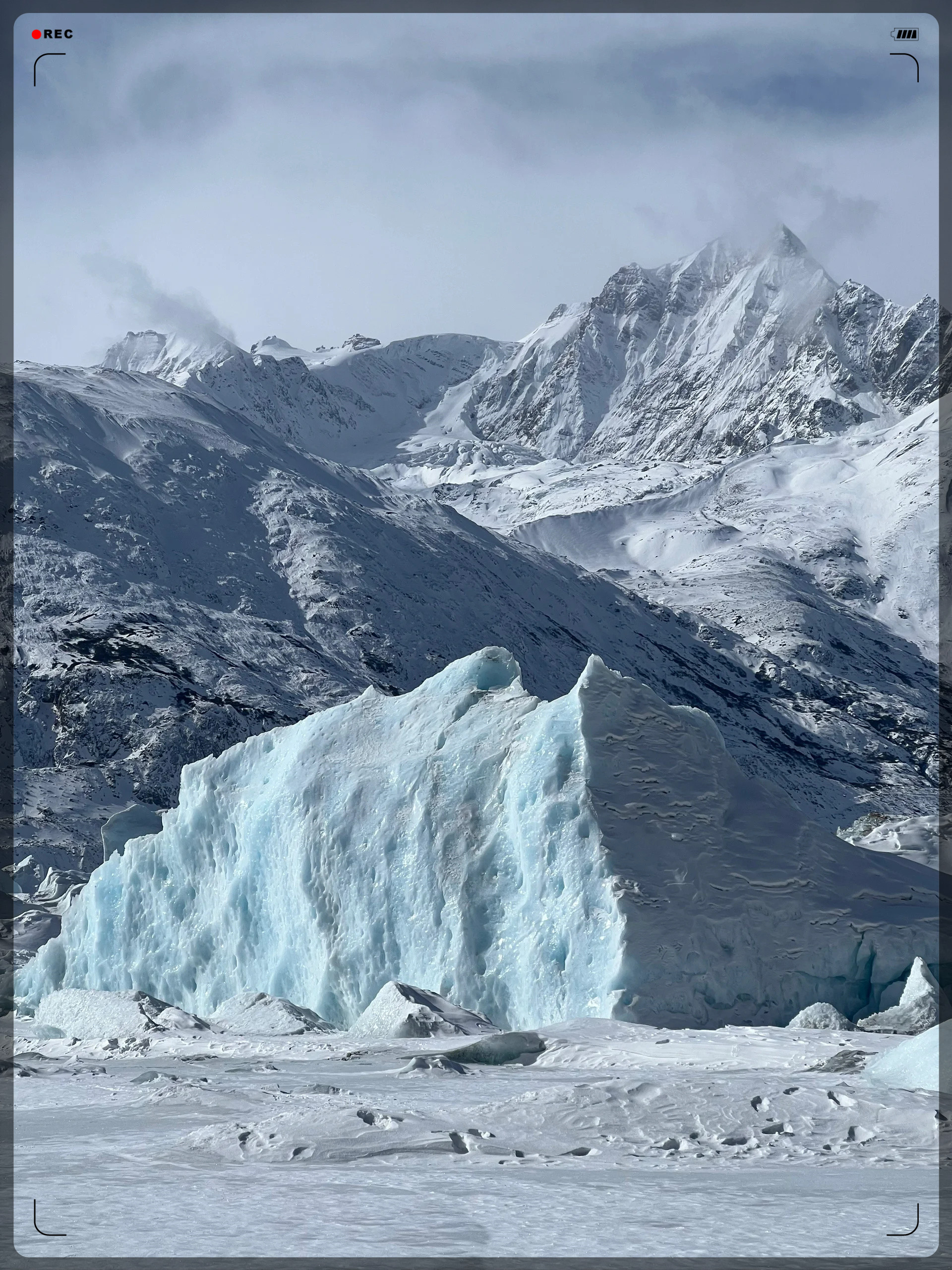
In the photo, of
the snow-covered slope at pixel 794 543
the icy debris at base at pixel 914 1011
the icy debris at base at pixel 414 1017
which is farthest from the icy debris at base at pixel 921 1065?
the snow-covered slope at pixel 794 543

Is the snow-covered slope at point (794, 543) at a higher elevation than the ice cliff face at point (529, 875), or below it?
higher

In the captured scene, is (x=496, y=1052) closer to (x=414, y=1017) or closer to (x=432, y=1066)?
(x=432, y=1066)

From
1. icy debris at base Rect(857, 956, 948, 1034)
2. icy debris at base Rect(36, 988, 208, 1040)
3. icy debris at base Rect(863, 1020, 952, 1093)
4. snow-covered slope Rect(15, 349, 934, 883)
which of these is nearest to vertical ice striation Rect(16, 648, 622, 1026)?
icy debris at base Rect(36, 988, 208, 1040)

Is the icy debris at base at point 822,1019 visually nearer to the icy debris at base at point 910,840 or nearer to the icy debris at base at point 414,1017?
the icy debris at base at point 414,1017

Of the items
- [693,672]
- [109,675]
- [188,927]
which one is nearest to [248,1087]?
[188,927]

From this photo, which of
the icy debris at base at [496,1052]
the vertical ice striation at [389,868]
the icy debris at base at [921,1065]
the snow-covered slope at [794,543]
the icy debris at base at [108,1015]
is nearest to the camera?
the icy debris at base at [921,1065]

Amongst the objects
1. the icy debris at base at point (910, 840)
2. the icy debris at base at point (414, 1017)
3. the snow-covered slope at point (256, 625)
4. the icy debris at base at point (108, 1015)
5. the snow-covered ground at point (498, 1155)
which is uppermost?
the snow-covered slope at point (256, 625)

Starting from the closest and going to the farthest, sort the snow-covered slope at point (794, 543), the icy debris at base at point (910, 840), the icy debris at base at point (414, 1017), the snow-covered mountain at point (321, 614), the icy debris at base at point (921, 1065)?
1. the icy debris at base at point (921, 1065)
2. the icy debris at base at point (414, 1017)
3. the icy debris at base at point (910, 840)
4. the snow-covered mountain at point (321, 614)
5. the snow-covered slope at point (794, 543)
